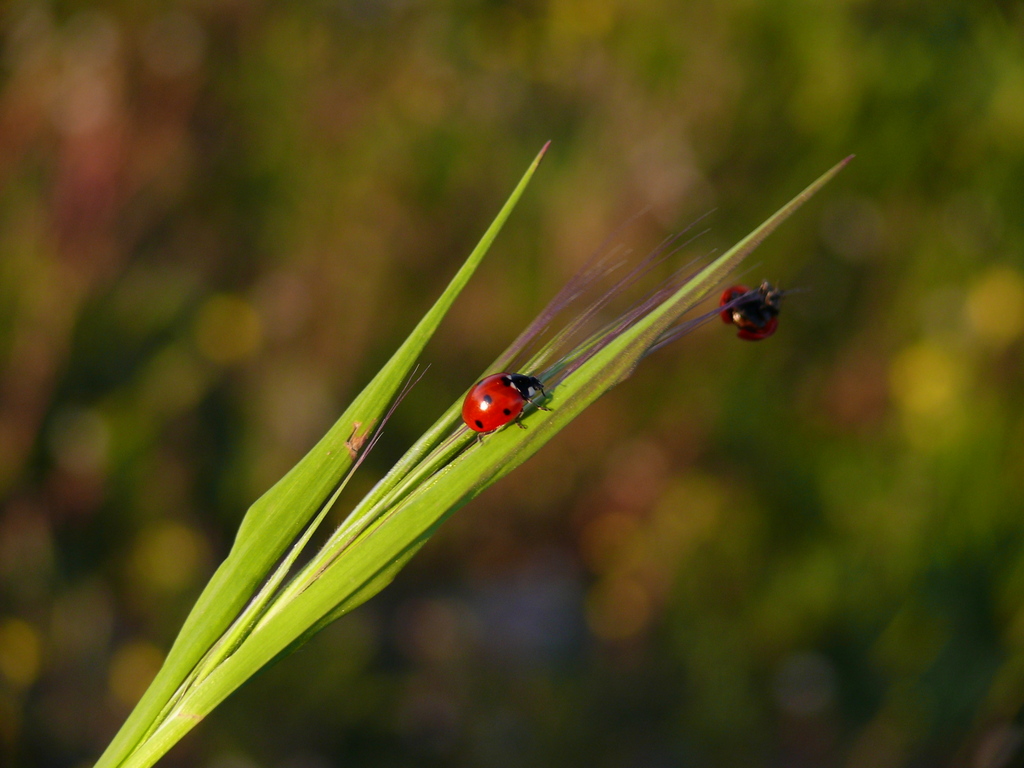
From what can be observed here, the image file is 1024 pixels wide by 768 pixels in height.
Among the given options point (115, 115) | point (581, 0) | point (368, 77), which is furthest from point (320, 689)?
point (581, 0)

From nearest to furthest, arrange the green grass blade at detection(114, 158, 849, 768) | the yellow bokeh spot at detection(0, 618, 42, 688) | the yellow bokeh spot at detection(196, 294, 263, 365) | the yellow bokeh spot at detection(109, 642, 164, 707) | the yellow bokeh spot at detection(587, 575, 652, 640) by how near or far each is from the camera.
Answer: the green grass blade at detection(114, 158, 849, 768)
the yellow bokeh spot at detection(0, 618, 42, 688)
the yellow bokeh spot at detection(109, 642, 164, 707)
the yellow bokeh spot at detection(196, 294, 263, 365)
the yellow bokeh spot at detection(587, 575, 652, 640)

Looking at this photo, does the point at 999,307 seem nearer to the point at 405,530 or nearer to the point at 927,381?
the point at 927,381

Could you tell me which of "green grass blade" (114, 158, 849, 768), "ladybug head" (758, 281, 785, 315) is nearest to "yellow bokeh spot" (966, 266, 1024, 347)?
"ladybug head" (758, 281, 785, 315)

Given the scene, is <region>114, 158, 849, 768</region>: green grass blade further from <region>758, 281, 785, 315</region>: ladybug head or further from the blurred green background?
the blurred green background

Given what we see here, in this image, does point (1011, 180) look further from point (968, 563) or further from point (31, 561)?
point (31, 561)

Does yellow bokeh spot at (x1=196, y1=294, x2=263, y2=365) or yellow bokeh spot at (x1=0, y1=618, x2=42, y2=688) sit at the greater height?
yellow bokeh spot at (x1=196, y1=294, x2=263, y2=365)

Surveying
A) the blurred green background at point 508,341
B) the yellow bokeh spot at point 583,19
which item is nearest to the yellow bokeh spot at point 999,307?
the blurred green background at point 508,341
